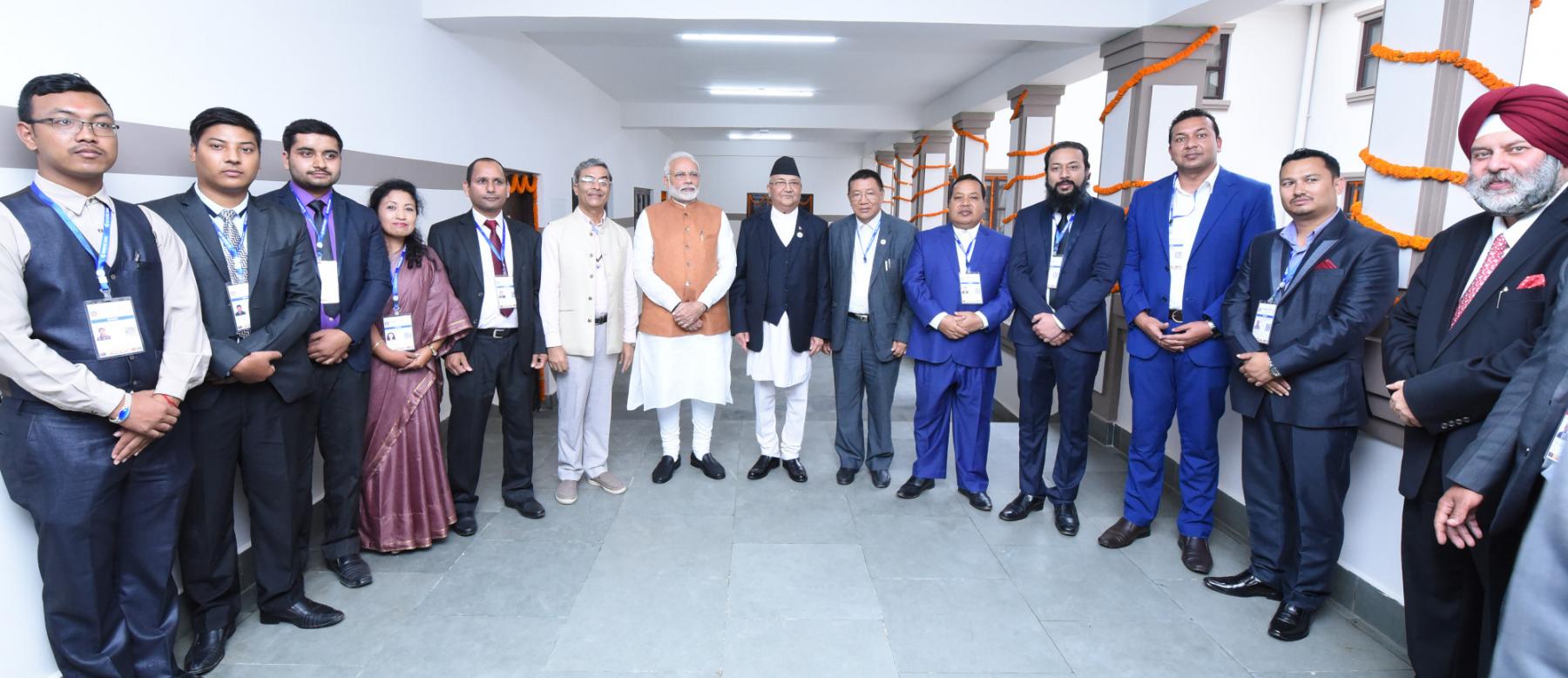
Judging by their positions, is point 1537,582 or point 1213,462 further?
point 1213,462

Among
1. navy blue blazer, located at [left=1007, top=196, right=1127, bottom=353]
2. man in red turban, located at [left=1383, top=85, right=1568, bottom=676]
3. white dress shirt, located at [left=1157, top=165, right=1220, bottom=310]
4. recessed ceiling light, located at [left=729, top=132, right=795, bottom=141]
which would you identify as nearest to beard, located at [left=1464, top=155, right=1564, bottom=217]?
man in red turban, located at [left=1383, top=85, right=1568, bottom=676]

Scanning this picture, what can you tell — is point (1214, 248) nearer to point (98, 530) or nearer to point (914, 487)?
point (914, 487)

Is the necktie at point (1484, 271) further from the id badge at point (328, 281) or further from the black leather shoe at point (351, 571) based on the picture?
the black leather shoe at point (351, 571)

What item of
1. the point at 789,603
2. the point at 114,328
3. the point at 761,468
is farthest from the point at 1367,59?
the point at 114,328

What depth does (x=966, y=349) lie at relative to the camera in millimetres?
3352

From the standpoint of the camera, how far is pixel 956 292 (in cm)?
334

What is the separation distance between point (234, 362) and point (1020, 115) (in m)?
6.29

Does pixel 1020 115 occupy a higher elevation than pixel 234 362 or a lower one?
higher

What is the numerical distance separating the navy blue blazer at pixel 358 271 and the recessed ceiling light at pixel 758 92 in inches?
256

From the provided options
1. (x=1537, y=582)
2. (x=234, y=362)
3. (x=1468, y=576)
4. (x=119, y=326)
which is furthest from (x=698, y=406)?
(x=1537, y=582)

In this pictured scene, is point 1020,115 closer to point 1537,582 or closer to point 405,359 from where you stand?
point 405,359

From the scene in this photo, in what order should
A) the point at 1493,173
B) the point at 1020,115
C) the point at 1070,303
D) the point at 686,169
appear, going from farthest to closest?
the point at 1020,115 → the point at 686,169 → the point at 1070,303 → the point at 1493,173

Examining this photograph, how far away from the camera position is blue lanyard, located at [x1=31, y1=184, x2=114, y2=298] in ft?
5.73

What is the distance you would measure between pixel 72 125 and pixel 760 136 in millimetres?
12398
